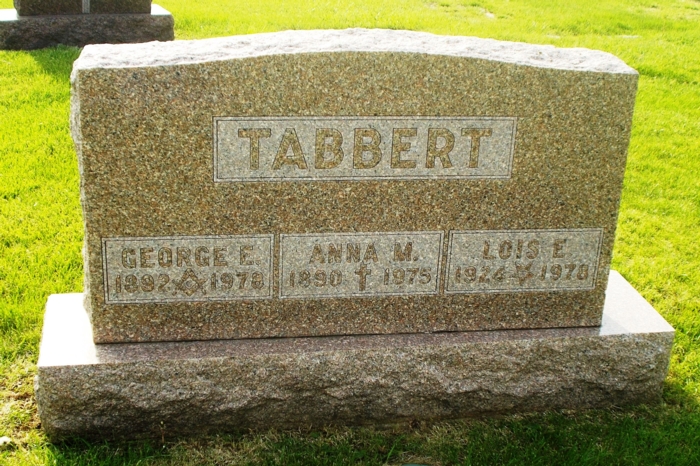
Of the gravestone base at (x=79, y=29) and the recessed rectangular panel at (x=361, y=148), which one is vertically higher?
the recessed rectangular panel at (x=361, y=148)

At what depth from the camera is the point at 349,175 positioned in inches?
128

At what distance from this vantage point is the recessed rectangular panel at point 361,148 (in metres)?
3.13

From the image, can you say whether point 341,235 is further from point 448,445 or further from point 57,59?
point 57,59

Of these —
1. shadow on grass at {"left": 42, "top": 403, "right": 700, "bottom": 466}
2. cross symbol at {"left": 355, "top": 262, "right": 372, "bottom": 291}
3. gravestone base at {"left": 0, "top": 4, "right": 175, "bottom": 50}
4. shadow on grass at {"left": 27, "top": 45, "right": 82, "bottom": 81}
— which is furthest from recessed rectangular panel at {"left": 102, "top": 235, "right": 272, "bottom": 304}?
gravestone base at {"left": 0, "top": 4, "right": 175, "bottom": 50}

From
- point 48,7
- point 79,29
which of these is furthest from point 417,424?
point 48,7

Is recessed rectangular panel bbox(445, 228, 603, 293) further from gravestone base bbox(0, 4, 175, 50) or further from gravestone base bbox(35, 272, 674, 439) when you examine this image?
gravestone base bbox(0, 4, 175, 50)

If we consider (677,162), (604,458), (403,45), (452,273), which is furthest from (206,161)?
(677,162)

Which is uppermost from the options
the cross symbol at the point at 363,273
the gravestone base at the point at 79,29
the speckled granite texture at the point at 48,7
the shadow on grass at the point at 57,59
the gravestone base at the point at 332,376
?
the speckled granite texture at the point at 48,7

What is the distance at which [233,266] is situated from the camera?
331 centimetres

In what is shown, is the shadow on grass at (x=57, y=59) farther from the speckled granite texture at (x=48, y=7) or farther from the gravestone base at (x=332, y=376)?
the gravestone base at (x=332, y=376)

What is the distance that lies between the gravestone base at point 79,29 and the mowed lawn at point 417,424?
26 cm

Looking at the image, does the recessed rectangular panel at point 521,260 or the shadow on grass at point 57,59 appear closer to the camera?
the recessed rectangular panel at point 521,260

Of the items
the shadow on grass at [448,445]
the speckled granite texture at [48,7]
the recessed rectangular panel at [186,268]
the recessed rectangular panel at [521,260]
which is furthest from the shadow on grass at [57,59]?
the recessed rectangular panel at [521,260]

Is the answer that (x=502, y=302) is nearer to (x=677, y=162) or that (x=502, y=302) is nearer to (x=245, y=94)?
(x=245, y=94)
